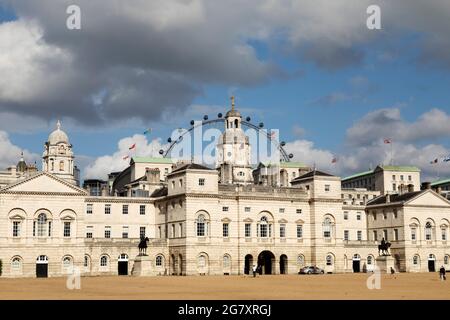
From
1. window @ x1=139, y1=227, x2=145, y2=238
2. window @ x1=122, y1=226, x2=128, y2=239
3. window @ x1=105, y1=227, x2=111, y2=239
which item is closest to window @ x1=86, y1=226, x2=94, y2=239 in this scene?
window @ x1=105, y1=227, x2=111, y2=239

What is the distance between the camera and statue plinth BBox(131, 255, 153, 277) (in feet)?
276

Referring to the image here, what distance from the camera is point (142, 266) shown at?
3317 inches

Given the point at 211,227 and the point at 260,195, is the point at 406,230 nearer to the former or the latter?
the point at 260,195

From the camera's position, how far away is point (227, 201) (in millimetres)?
98375

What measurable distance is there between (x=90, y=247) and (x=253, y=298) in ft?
171

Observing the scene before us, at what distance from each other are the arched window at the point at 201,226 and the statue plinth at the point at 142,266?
37.6ft

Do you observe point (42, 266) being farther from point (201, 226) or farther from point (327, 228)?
point (327, 228)

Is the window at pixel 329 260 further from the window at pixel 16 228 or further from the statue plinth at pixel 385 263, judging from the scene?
the window at pixel 16 228

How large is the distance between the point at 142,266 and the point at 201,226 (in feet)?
44.2

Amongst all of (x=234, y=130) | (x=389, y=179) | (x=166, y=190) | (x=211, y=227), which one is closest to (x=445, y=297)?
(x=211, y=227)

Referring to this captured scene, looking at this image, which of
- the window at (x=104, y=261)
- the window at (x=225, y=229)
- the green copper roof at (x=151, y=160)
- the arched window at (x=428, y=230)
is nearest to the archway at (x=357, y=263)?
the arched window at (x=428, y=230)

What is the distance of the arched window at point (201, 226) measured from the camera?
95.4 meters

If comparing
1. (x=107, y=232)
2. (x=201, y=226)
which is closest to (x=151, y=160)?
(x=107, y=232)
